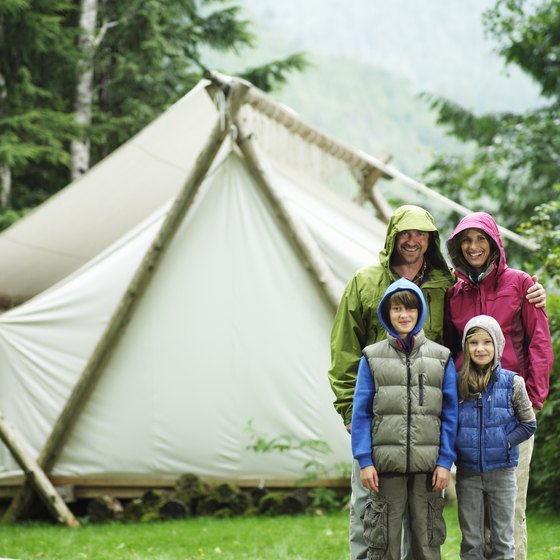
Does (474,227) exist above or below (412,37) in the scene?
below

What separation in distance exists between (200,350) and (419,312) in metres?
3.52

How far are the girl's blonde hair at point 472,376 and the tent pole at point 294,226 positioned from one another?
2.91m

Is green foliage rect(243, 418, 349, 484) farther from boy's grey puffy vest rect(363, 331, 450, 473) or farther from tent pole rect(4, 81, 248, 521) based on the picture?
boy's grey puffy vest rect(363, 331, 450, 473)

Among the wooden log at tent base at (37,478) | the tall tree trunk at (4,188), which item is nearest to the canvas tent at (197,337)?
the wooden log at tent base at (37,478)

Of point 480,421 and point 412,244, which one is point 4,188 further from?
point 480,421

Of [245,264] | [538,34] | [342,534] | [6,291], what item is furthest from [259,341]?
[538,34]

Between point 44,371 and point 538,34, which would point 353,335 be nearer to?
point 44,371

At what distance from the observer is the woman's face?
3.62 meters

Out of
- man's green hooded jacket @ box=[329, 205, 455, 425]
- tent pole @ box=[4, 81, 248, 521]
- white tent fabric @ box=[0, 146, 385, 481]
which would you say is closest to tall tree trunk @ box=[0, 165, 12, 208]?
white tent fabric @ box=[0, 146, 385, 481]

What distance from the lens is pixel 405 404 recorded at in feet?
10.8

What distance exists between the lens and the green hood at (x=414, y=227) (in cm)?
355

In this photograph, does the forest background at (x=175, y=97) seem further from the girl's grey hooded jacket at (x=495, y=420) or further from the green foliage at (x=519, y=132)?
the girl's grey hooded jacket at (x=495, y=420)

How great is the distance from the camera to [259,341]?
21.9 feet

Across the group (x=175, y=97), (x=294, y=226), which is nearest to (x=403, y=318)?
(x=294, y=226)
